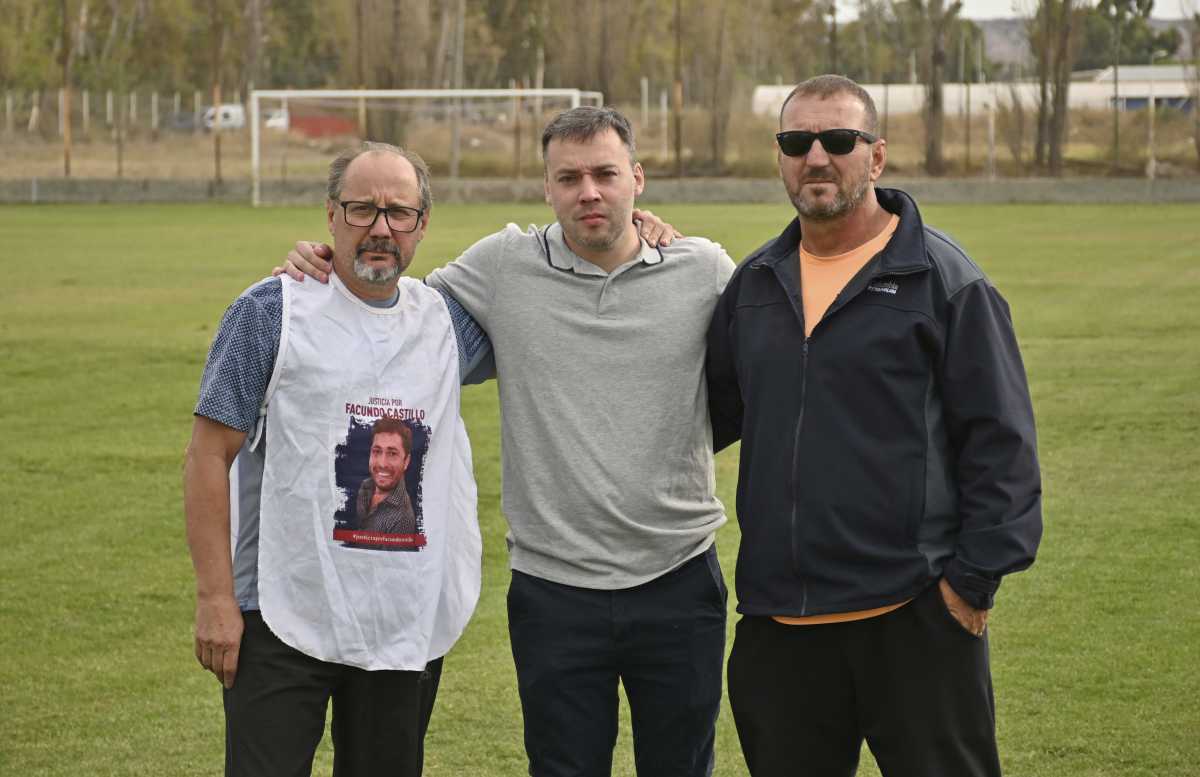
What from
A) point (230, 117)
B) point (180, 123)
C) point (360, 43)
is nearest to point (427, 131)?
point (360, 43)

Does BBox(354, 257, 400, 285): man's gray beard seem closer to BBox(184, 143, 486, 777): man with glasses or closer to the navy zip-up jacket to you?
BBox(184, 143, 486, 777): man with glasses

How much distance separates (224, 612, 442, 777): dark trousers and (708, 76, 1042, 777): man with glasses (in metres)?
0.84

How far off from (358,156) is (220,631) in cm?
118

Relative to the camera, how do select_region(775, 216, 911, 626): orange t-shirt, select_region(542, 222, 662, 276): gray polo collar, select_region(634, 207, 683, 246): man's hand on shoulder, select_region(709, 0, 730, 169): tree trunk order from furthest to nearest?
select_region(709, 0, 730, 169): tree trunk < select_region(634, 207, 683, 246): man's hand on shoulder < select_region(542, 222, 662, 276): gray polo collar < select_region(775, 216, 911, 626): orange t-shirt

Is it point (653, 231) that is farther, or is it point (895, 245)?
point (653, 231)

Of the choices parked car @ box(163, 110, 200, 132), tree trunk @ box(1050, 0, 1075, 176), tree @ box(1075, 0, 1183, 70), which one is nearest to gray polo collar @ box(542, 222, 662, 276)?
tree trunk @ box(1050, 0, 1075, 176)

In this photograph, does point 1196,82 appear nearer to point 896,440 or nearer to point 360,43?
point 360,43

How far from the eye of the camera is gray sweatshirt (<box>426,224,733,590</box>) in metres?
4.12

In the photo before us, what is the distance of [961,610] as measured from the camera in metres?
3.78

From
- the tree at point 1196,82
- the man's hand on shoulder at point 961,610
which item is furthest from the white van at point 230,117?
the man's hand on shoulder at point 961,610

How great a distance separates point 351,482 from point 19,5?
70.8 metres

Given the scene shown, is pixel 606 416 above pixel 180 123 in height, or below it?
below

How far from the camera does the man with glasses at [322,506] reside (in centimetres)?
379

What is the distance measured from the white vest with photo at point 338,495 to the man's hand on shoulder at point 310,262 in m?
0.04
